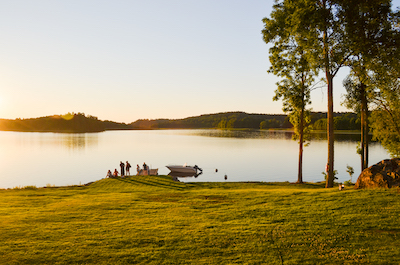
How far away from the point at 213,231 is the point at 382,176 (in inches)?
545

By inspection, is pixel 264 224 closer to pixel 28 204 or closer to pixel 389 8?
pixel 28 204

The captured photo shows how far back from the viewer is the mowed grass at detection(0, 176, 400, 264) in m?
10.7

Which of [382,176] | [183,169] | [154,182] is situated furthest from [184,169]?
[382,176]

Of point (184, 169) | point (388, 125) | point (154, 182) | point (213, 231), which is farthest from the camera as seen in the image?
point (184, 169)

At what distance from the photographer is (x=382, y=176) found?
1953cm

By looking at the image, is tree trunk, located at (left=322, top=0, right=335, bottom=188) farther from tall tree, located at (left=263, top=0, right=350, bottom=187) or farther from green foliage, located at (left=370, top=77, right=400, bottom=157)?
green foliage, located at (left=370, top=77, right=400, bottom=157)

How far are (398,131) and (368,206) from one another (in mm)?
26163

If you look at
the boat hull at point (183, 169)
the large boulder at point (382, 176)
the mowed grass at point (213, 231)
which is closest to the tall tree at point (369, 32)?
the large boulder at point (382, 176)

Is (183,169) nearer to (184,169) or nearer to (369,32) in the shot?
(184,169)

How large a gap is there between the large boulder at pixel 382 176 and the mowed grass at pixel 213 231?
3.79 ft

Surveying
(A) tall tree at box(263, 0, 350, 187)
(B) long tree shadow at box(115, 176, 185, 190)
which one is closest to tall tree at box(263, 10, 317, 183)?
(A) tall tree at box(263, 0, 350, 187)

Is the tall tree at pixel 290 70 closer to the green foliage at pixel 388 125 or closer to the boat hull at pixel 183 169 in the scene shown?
the green foliage at pixel 388 125

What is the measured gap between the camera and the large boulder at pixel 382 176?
19.1m

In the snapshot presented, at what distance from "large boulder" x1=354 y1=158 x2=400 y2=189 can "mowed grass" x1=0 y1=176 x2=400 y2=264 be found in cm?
116
